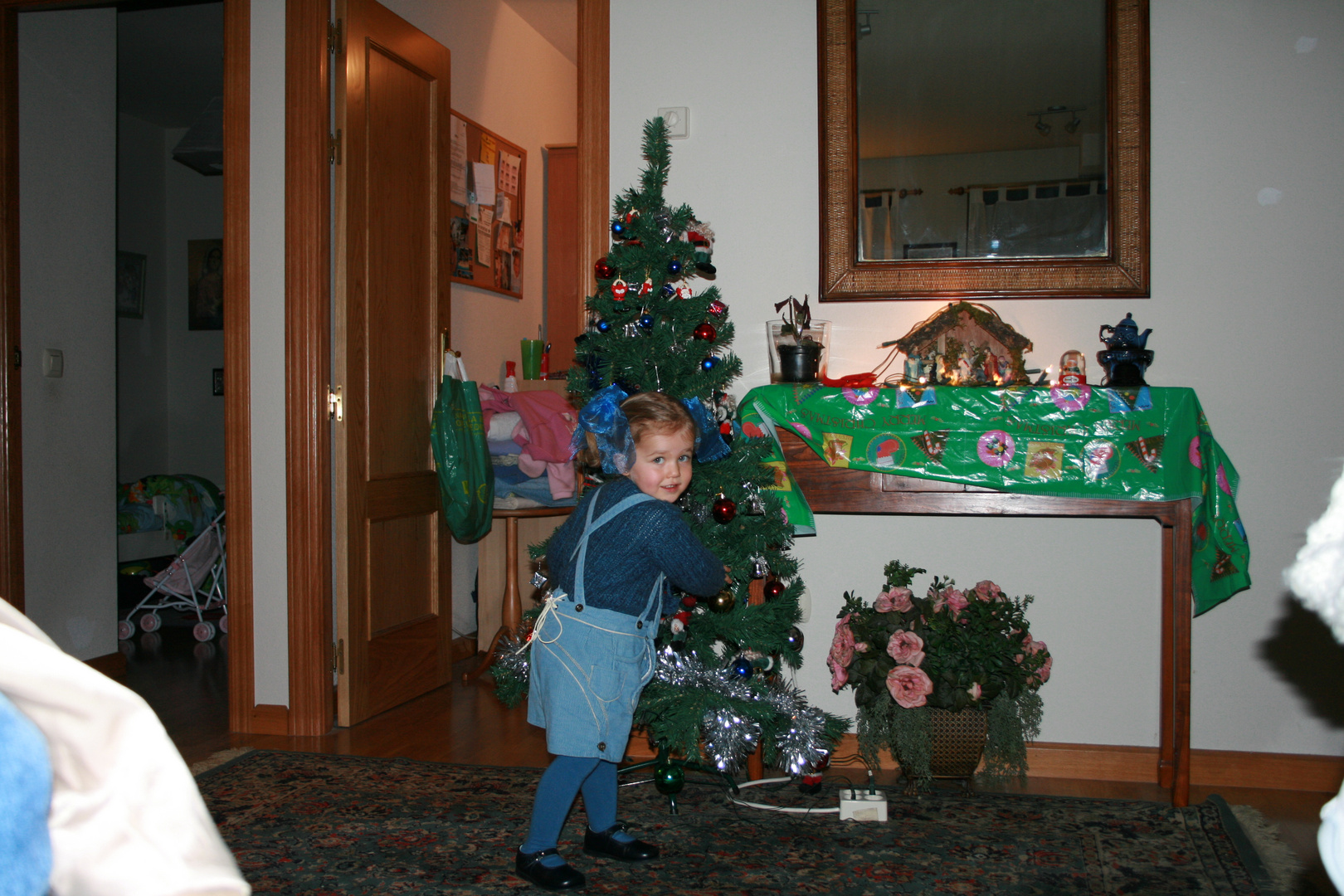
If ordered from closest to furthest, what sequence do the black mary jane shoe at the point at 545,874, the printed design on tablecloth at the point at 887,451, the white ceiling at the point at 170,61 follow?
1. the black mary jane shoe at the point at 545,874
2. the printed design on tablecloth at the point at 887,451
3. the white ceiling at the point at 170,61

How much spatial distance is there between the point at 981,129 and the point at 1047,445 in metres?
0.97

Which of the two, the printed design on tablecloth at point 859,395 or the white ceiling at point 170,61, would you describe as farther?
the white ceiling at point 170,61

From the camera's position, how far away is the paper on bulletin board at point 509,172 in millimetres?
4789

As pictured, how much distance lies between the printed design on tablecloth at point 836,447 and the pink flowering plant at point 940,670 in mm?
396

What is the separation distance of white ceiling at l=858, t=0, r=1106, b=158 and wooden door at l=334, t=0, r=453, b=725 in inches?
63.4

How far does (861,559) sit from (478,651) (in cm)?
202

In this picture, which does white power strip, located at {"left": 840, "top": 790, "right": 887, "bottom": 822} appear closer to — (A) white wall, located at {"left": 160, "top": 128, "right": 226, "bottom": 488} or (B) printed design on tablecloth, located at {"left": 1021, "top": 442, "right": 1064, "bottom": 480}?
(B) printed design on tablecloth, located at {"left": 1021, "top": 442, "right": 1064, "bottom": 480}

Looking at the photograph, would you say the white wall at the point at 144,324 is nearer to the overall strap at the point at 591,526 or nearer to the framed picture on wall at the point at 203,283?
the framed picture on wall at the point at 203,283

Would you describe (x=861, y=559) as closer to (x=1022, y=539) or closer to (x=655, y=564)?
(x=1022, y=539)

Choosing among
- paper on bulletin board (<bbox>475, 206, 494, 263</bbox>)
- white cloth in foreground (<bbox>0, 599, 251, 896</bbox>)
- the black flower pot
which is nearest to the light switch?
the black flower pot

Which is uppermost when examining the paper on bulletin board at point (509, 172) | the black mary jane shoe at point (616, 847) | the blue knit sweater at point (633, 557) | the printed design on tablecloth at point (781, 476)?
the paper on bulletin board at point (509, 172)

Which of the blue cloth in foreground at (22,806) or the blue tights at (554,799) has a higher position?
the blue cloth in foreground at (22,806)

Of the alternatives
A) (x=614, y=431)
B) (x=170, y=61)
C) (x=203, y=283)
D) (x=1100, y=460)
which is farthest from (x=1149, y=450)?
(x=203, y=283)

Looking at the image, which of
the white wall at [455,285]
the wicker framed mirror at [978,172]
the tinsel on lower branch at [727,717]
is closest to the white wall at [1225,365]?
the wicker framed mirror at [978,172]
